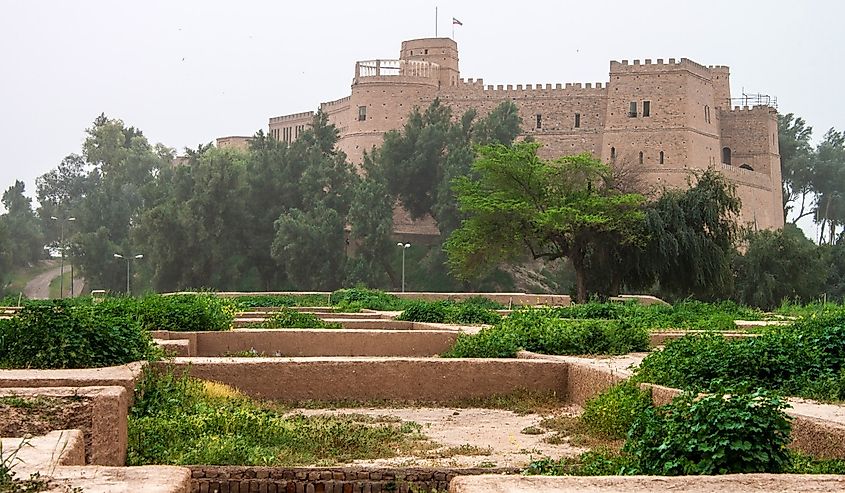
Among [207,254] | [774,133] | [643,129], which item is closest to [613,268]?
[207,254]

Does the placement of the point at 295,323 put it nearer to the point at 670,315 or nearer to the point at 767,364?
the point at 670,315

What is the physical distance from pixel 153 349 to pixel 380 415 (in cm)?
217

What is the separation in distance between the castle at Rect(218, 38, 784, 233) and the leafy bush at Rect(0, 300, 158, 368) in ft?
157

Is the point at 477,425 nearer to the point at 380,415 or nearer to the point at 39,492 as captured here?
the point at 380,415

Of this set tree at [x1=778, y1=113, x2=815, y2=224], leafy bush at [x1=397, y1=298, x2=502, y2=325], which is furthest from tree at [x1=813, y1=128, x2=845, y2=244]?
leafy bush at [x1=397, y1=298, x2=502, y2=325]

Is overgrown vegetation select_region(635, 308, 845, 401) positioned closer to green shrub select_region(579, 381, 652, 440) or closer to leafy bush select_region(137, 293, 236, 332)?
green shrub select_region(579, 381, 652, 440)

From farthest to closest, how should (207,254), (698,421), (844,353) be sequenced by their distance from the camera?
(207,254) → (844,353) → (698,421)

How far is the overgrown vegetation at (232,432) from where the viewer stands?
27.2 feet

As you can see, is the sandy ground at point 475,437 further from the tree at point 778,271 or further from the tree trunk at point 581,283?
the tree at point 778,271

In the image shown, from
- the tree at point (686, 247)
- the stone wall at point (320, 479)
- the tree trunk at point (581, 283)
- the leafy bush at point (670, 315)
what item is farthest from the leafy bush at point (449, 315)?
the tree at point (686, 247)

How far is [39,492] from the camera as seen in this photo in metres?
5.17

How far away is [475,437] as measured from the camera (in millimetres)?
10180

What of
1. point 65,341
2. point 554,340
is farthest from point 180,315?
point 65,341

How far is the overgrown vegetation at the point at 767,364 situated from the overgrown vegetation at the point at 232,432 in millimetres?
2099
